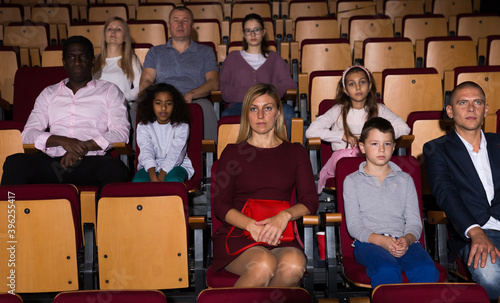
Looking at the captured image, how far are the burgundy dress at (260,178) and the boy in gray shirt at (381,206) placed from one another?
0.09m

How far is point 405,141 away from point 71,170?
84cm

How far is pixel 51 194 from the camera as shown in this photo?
1.20 metres

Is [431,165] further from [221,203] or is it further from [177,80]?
[177,80]

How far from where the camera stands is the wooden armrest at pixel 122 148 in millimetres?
1459

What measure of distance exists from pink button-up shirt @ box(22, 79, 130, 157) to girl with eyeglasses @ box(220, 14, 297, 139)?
41 centimetres

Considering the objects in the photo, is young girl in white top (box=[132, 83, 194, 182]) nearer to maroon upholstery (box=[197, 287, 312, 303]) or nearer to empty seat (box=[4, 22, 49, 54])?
maroon upholstery (box=[197, 287, 312, 303])

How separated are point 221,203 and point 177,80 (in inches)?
32.4

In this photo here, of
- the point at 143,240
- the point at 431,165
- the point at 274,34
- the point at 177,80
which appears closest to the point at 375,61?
the point at 274,34

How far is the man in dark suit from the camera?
113 centimetres

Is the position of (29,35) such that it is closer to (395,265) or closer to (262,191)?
(262,191)

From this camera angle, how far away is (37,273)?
115 cm

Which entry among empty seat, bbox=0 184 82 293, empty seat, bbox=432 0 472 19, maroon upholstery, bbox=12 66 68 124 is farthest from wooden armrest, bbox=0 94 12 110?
empty seat, bbox=432 0 472 19

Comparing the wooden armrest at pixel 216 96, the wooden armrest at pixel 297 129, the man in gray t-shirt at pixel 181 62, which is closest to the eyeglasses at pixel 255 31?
the man in gray t-shirt at pixel 181 62

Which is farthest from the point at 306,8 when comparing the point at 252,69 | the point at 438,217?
the point at 438,217
